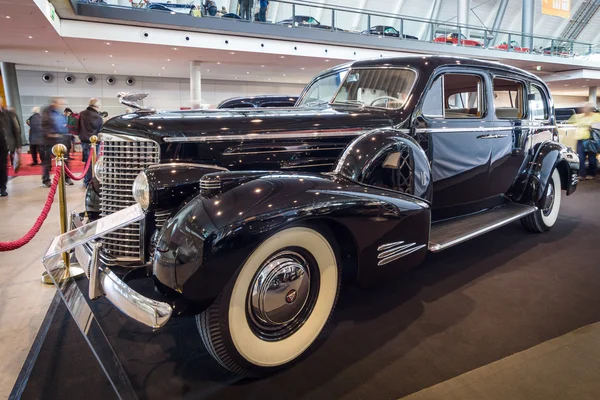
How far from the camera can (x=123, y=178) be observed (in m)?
2.50

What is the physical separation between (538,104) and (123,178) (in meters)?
4.46

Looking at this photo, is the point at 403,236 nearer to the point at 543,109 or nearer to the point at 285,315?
the point at 285,315

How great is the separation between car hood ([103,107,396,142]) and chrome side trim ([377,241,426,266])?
0.96m

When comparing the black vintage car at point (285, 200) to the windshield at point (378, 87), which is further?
the windshield at point (378, 87)

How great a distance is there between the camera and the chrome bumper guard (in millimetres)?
1747

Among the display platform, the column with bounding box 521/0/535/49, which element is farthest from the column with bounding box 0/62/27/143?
the column with bounding box 521/0/535/49

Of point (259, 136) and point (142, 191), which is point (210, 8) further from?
point (142, 191)

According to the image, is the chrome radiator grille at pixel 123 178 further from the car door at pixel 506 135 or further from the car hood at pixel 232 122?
the car door at pixel 506 135

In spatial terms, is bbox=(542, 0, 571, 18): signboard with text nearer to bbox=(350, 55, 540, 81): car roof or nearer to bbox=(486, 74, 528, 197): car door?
bbox=(486, 74, 528, 197): car door

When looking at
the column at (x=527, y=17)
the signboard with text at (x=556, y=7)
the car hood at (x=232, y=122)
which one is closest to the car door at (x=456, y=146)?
the car hood at (x=232, y=122)

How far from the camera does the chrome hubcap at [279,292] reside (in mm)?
2055

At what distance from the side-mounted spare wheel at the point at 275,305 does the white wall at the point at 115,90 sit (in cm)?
1703

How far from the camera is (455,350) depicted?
7.66 ft

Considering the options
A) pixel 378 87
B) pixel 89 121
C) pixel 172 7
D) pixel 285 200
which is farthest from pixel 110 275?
pixel 172 7
